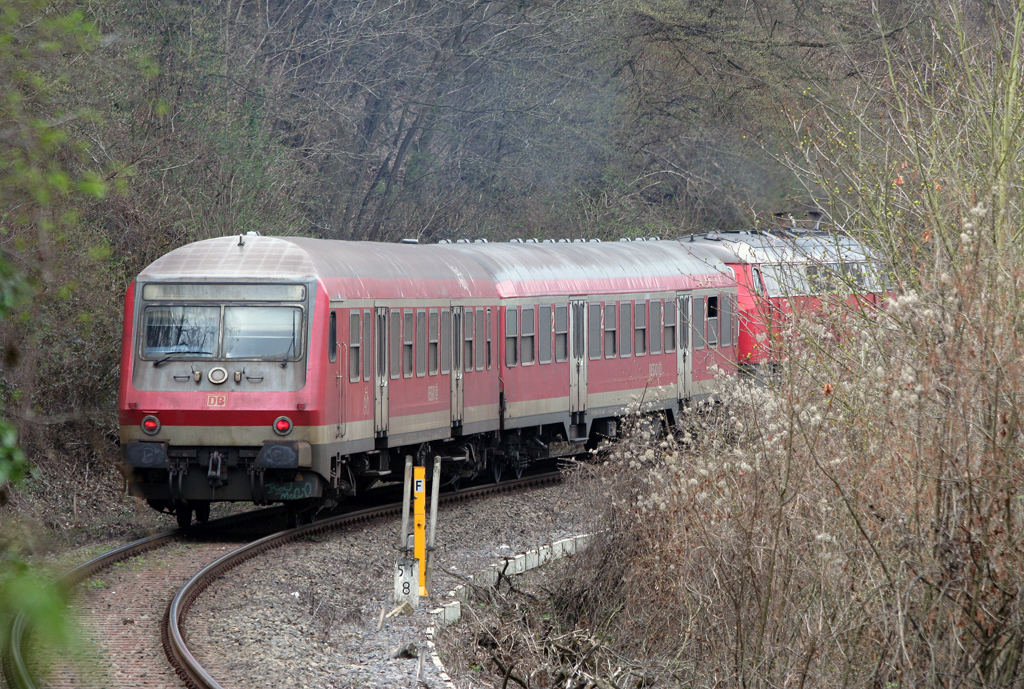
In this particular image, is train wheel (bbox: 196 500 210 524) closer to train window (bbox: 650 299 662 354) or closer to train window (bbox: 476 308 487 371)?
train window (bbox: 476 308 487 371)

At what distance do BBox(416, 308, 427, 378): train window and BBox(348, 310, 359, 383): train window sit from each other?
1547 millimetres

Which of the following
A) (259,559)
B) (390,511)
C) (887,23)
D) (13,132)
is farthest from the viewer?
(887,23)

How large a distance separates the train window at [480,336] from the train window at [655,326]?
161 inches

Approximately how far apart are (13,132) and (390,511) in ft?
41.6

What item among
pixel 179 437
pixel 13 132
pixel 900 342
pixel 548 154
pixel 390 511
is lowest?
pixel 390 511

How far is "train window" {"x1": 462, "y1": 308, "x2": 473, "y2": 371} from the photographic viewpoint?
1688 centimetres

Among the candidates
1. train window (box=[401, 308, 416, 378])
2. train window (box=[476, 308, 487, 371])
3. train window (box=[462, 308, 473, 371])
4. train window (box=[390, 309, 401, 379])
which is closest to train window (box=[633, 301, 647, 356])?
train window (box=[476, 308, 487, 371])

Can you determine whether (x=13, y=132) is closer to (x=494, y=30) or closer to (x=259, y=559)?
(x=259, y=559)

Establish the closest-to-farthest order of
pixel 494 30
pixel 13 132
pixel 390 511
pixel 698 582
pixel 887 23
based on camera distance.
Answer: pixel 13 132, pixel 698 582, pixel 390 511, pixel 887 23, pixel 494 30

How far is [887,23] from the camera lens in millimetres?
27422

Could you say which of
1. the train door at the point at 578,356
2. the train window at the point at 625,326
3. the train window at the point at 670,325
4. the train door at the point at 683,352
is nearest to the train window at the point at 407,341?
the train door at the point at 578,356

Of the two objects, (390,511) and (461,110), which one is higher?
(461,110)

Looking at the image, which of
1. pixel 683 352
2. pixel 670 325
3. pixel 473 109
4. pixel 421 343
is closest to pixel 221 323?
pixel 421 343

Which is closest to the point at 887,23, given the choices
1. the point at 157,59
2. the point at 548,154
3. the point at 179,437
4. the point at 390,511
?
the point at 548,154
